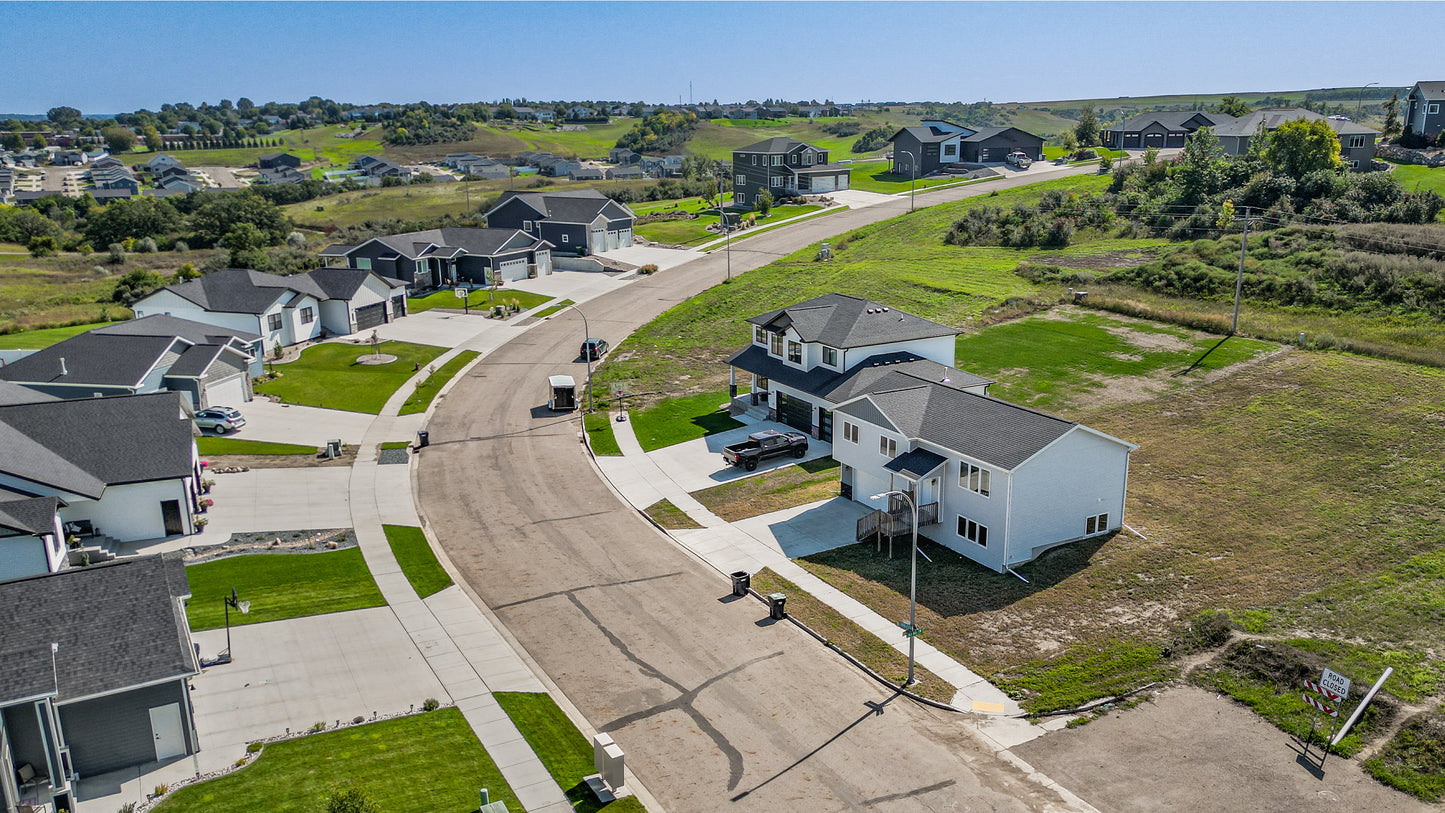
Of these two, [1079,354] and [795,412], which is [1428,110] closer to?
[1079,354]

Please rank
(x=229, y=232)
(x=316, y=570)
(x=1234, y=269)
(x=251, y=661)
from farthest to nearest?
(x=229, y=232), (x=1234, y=269), (x=316, y=570), (x=251, y=661)

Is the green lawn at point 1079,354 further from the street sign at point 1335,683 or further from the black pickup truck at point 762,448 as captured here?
the street sign at point 1335,683

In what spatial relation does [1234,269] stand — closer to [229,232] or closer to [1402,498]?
[1402,498]

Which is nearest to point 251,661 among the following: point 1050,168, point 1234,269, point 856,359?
point 856,359

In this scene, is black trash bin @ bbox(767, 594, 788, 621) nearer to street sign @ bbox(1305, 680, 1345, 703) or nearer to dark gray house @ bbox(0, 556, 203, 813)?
street sign @ bbox(1305, 680, 1345, 703)

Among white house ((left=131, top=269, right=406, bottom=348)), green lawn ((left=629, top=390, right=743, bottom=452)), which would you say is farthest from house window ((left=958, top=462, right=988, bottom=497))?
white house ((left=131, top=269, right=406, bottom=348))
